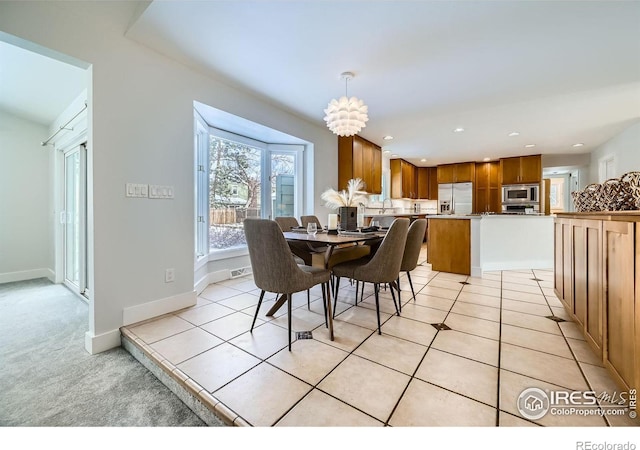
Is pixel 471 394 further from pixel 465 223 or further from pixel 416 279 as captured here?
pixel 465 223

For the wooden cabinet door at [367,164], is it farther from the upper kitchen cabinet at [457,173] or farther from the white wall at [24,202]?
the white wall at [24,202]

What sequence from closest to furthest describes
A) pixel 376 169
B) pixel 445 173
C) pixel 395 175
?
pixel 376 169 < pixel 395 175 < pixel 445 173

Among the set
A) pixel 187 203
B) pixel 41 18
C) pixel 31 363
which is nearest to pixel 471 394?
pixel 187 203

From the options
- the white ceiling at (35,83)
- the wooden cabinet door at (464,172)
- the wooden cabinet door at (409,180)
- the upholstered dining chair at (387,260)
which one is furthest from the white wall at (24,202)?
the wooden cabinet door at (464,172)

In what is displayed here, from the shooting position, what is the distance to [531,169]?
630 centimetres

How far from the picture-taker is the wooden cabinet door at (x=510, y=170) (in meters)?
6.47

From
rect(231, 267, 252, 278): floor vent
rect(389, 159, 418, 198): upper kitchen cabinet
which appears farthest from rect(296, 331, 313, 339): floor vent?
rect(389, 159, 418, 198): upper kitchen cabinet

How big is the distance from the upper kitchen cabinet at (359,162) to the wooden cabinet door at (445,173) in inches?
129

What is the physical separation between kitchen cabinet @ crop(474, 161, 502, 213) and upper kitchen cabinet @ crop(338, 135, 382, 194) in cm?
364

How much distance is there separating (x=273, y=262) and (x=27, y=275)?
14.5 ft

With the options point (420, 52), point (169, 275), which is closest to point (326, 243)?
point (169, 275)

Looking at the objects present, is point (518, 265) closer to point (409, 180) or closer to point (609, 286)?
point (609, 286)

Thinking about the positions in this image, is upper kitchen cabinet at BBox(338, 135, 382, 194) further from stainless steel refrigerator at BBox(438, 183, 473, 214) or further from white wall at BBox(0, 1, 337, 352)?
stainless steel refrigerator at BBox(438, 183, 473, 214)

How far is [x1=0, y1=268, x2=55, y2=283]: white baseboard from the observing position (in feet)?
11.8
